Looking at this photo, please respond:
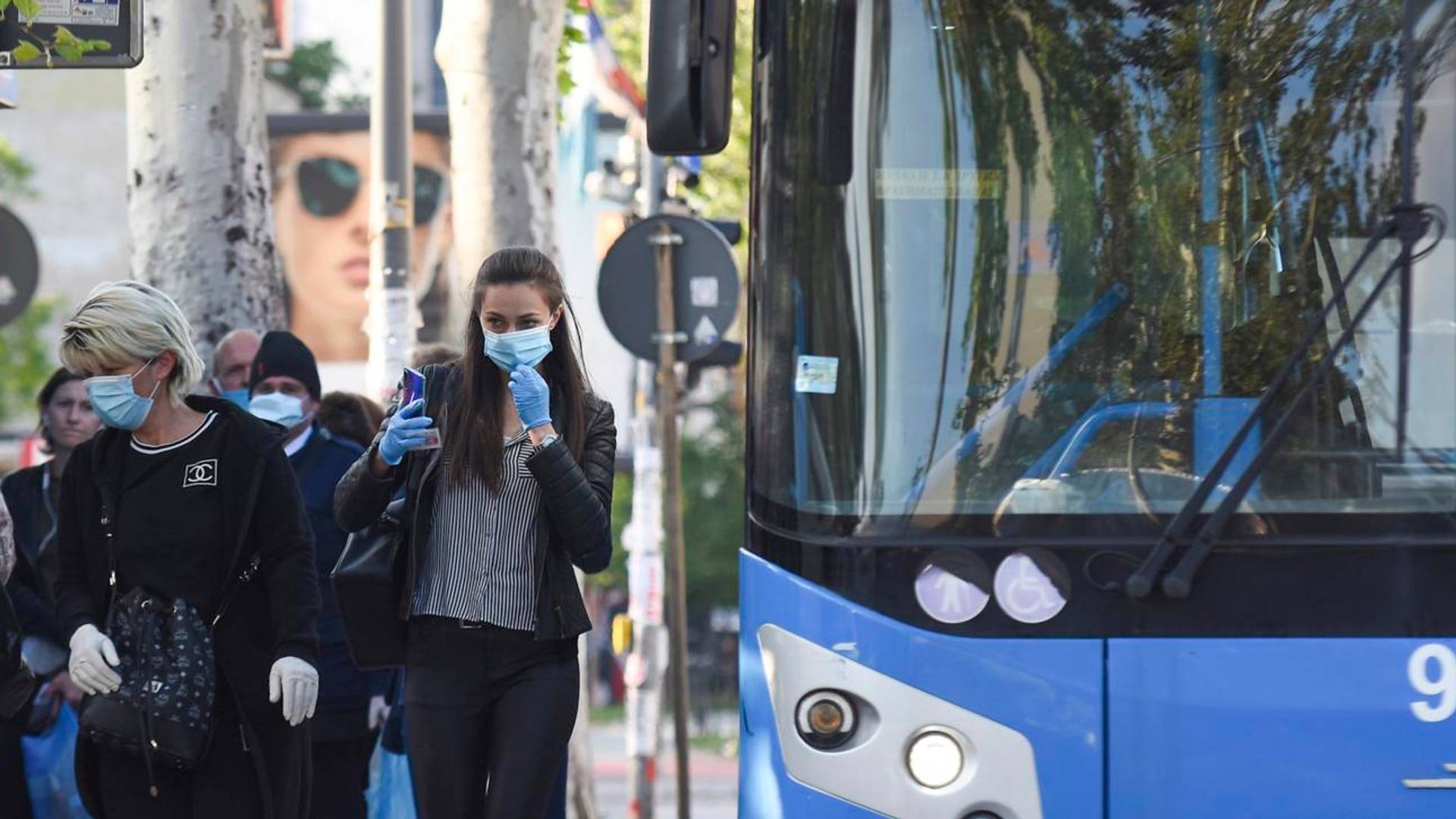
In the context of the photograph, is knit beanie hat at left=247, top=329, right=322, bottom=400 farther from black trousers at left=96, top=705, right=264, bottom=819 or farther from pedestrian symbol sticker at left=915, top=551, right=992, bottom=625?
pedestrian symbol sticker at left=915, top=551, right=992, bottom=625

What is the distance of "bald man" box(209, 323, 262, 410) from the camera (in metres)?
6.63

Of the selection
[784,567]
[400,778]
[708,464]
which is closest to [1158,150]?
[784,567]

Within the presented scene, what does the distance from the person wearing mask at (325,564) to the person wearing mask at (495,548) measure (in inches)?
51.9

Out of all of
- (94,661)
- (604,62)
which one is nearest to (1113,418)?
(94,661)

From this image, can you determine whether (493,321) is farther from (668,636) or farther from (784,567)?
(668,636)

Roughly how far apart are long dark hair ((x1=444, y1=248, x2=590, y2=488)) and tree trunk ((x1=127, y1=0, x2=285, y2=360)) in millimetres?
3277

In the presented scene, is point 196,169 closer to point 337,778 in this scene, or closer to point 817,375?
point 337,778

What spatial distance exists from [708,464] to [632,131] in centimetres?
2075

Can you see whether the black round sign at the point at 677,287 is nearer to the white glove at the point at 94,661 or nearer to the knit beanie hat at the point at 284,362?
the knit beanie hat at the point at 284,362

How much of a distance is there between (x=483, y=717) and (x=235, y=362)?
2.49 m

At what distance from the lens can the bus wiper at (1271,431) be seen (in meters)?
3.90

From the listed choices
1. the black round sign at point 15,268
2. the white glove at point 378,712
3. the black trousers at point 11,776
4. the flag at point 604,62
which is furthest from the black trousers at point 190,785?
the flag at point 604,62

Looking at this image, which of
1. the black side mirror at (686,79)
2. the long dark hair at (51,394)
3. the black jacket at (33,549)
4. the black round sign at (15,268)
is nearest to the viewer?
the black side mirror at (686,79)

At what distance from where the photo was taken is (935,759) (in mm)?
3939
